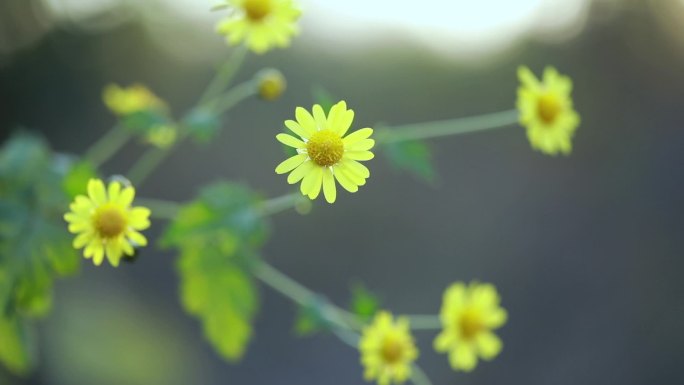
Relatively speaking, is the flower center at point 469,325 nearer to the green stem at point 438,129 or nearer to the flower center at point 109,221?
the green stem at point 438,129

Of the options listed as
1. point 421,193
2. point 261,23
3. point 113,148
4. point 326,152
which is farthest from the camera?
point 421,193

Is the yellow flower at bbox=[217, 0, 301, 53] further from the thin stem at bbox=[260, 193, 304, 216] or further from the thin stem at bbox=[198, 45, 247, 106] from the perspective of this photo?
the thin stem at bbox=[260, 193, 304, 216]

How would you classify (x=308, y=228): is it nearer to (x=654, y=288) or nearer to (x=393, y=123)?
(x=393, y=123)

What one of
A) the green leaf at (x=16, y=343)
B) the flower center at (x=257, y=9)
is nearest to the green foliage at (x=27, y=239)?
the green leaf at (x=16, y=343)

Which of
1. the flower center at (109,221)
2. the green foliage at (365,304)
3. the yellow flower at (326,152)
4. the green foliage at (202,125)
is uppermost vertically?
the green foliage at (202,125)

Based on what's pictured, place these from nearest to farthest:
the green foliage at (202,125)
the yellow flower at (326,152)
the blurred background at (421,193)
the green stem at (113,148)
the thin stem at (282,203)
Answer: the yellow flower at (326,152) < the thin stem at (282,203) < the green foliage at (202,125) < the green stem at (113,148) < the blurred background at (421,193)

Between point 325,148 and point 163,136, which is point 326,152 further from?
point 163,136

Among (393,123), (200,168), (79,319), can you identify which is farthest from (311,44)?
(79,319)

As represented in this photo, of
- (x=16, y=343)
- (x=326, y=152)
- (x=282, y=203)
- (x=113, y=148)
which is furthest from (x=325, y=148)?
(x=113, y=148)
